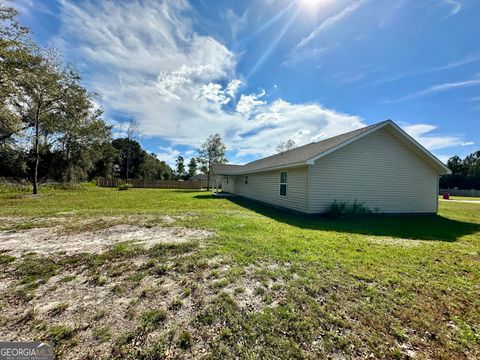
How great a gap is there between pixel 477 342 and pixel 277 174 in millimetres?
10364

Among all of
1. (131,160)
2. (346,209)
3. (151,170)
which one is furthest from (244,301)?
(151,170)

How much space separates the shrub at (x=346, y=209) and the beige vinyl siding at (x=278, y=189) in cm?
123

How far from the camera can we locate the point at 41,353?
1808 millimetres

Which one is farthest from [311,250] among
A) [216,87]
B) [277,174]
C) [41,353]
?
[216,87]

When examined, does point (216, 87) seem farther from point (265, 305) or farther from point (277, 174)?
point (265, 305)

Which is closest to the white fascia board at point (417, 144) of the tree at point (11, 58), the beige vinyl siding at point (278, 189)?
the beige vinyl siding at point (278, 189)

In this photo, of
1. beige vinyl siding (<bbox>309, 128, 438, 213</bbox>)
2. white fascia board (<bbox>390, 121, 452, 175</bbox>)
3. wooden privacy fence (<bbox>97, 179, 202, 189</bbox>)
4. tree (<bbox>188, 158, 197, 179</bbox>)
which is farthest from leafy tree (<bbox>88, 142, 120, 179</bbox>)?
white fascia board (<bbox>390, 121, 452, 175</bbox>)

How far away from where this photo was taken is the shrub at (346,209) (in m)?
9.22

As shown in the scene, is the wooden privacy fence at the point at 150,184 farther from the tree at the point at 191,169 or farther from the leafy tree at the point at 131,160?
the tree at the point at 191,169

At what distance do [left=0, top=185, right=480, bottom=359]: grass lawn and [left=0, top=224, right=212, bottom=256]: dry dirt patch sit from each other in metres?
0.26

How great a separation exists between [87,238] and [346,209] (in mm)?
9626

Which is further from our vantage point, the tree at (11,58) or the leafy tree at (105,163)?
the leafy tree at (105,163)

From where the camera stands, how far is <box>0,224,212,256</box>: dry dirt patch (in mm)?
4184

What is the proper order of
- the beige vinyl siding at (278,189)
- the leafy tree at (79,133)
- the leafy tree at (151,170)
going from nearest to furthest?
the beige vinyl siding at (278,189) < the leafy tree at (79,133) < the leafy tree at (151,170)
